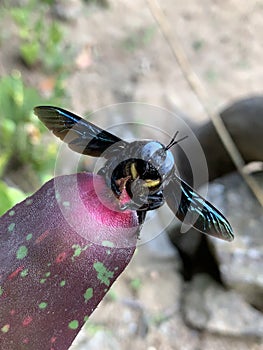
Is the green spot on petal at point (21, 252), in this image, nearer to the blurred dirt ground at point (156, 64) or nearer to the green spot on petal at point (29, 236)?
the green spot on petal at point (29, 236)

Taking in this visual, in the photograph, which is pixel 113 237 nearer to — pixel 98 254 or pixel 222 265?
pixel 98 254

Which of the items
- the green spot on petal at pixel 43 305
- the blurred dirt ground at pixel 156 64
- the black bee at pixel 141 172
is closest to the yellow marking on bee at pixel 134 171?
the black bee at pixel 141 172

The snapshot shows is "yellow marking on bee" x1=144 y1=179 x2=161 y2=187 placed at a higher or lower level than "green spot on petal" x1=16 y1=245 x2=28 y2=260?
lower

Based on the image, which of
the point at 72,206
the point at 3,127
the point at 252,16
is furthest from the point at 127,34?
the point at 72,206

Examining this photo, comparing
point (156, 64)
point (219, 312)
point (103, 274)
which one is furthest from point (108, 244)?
point (156, 64)

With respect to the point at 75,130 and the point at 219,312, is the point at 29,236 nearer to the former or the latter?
the point at 75,130

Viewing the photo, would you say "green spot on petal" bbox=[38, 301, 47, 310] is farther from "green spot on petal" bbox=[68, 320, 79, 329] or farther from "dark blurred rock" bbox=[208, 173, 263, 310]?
"dark blurred rock" bbox=[208, 173, 263, 310]

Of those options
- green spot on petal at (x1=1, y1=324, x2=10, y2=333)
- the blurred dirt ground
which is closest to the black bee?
green spot on petal at (x1=1, y1=324, x2=10, y2=333)
